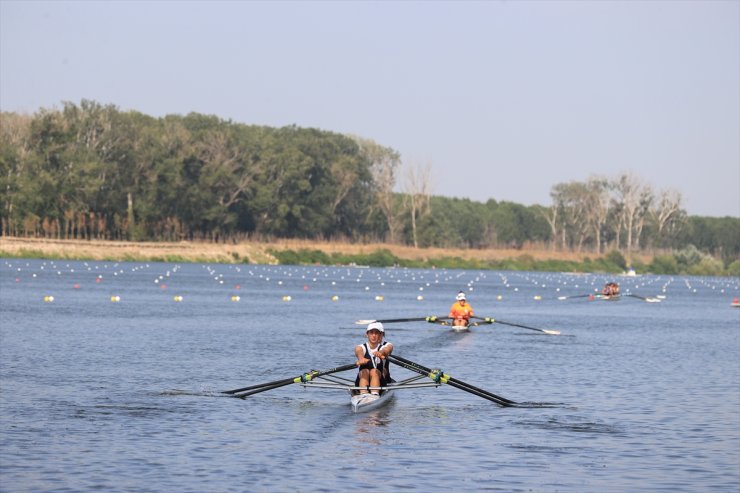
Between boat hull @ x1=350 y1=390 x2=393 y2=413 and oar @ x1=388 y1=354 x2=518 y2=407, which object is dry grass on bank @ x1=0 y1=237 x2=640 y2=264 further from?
boat hull @ x1=350 y1=390 x2=393 y2=413

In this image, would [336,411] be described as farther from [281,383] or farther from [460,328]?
[460,328]

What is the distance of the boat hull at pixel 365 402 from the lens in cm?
2805

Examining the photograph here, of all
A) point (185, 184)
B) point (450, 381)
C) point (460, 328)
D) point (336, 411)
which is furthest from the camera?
point (185, 184)

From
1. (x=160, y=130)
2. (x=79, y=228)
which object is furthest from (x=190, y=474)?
(x=160, y=130)

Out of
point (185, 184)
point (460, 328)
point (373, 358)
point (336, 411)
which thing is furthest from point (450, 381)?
point (185, 184)

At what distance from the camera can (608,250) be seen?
621 ft

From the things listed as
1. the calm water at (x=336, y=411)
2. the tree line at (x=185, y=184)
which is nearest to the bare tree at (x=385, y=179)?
the tree line at (x=185, y=184)

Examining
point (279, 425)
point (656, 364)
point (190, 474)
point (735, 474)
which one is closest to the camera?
point (190, 474)

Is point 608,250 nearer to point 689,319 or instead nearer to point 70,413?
point 689,319

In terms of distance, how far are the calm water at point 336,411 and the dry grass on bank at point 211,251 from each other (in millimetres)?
79160

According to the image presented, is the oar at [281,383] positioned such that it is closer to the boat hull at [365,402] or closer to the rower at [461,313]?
the boat hull at [365,402]

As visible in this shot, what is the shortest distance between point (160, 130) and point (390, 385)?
132 meters

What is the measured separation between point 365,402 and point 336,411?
2.47 ft

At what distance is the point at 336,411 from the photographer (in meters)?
28.4
